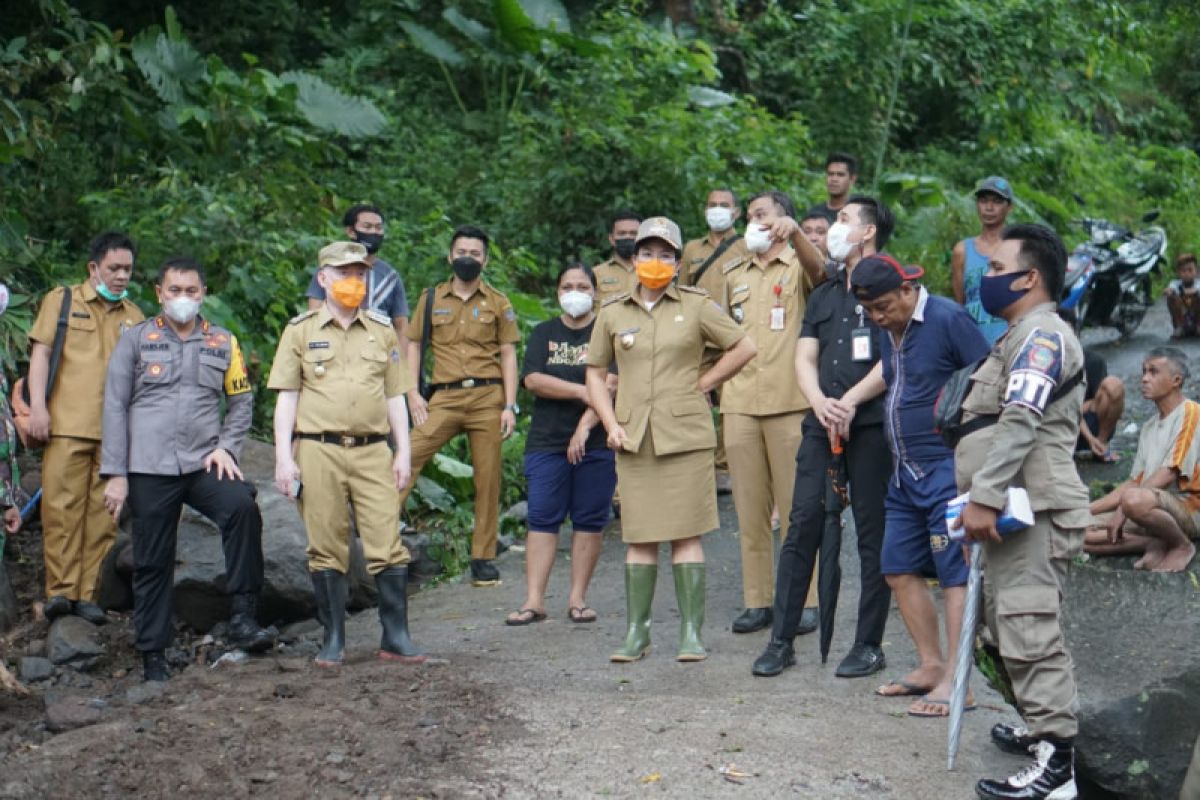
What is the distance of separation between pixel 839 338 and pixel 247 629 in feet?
10.6

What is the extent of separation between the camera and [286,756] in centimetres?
544

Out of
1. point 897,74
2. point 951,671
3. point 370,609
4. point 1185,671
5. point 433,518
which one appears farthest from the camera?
point 897,74

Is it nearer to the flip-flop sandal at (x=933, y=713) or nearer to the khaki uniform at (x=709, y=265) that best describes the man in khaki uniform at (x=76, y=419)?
the khaki uniform at (x=709, y=265)

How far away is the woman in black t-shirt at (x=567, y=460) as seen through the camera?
7918mm

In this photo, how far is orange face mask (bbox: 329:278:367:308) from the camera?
7.05 m

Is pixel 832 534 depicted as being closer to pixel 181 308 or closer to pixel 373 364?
pixel 373 364

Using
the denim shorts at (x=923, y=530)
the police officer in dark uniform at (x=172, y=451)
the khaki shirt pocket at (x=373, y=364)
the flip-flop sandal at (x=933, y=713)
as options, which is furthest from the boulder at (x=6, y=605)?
the flip-flop sandal at (x=933, y=713)

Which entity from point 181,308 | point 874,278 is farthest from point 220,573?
point 874,278

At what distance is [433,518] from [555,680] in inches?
145

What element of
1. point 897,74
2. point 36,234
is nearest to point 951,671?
point 36,234

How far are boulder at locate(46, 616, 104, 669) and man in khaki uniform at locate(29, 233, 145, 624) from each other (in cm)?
16

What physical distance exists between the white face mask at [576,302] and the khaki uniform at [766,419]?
99cm

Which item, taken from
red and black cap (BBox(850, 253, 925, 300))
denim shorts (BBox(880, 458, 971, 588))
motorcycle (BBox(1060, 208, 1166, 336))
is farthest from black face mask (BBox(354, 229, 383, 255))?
motorcycle (BBox(1060, 208, 1166, 336))

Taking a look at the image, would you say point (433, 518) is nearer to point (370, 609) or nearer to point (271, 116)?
point (370, 609)
